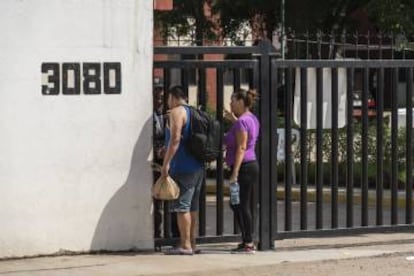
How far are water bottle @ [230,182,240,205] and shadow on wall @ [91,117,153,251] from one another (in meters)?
0.89

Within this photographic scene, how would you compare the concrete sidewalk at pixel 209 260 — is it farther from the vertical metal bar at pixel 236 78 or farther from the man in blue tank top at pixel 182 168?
the vertical metal bar at pixel 236 78

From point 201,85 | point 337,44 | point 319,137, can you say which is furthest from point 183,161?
point 337,44

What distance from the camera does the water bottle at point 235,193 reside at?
32.0ft

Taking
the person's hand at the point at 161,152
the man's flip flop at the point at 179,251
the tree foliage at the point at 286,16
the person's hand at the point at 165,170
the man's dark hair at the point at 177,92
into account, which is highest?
the tree foliage at the point at 286,16

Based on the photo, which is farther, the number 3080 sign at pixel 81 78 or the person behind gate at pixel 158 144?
the person behind gate at pixel 158 144

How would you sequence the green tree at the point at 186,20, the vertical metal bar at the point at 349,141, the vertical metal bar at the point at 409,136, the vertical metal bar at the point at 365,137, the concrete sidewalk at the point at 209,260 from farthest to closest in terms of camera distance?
the green tree at the point at 186,20 → the vertical metal bar at the point at 409,136 → the vertical metal bar at the point at 365,137 → the vertical metal bar at the point at 349,141 → the concrete sidewalk at the point at 209,260

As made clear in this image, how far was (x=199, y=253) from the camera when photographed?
390 inches

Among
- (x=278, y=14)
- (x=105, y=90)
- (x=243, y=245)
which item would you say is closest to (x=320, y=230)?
(x=243, y=245)

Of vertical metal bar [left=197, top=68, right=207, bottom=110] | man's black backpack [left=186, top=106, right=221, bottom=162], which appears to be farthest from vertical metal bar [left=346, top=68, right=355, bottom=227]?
man's black backpack [left=186, top=106, right=221, bottom=162]

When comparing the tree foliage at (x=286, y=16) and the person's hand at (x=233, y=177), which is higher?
the tree foliage at (x=286, y=16)

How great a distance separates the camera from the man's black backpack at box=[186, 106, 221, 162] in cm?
949

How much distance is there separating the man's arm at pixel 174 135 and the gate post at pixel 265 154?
1168 mm

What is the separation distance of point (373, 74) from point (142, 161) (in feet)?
10.6

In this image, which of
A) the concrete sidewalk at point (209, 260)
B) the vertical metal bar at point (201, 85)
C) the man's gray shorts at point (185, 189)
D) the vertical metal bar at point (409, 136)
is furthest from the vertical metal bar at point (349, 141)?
the man's gray shorts at point (185, 189)
